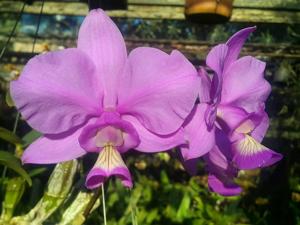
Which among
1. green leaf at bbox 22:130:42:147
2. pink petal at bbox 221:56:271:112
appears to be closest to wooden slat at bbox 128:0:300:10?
green leaf at bbox 22:130:42:147

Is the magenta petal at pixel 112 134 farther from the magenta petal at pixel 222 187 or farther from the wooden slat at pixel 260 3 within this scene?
the wooden slat at pixel 260 3

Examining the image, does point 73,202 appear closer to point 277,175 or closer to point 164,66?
point 164,66

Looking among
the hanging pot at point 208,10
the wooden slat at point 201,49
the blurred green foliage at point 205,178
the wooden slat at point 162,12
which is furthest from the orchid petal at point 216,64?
the wooden slat at point 162,12

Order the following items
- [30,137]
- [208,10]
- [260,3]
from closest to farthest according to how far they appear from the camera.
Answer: [30,137] → [208,10] → [260,3]

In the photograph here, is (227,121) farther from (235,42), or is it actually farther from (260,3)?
(260,3)

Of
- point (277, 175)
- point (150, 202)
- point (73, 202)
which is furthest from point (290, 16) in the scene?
point (73, 202)

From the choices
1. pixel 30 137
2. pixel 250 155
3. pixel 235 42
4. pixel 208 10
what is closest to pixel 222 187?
pixel 250 155

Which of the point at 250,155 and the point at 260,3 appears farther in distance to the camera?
the point at 260,3
